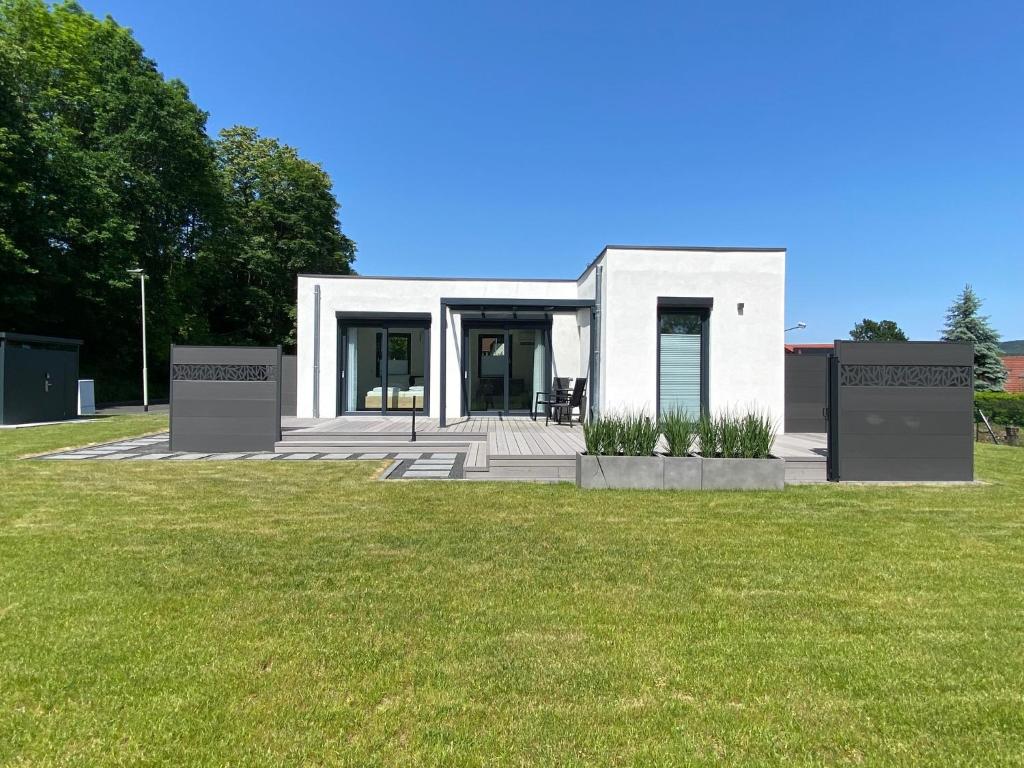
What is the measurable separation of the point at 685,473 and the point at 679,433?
0.45 meters

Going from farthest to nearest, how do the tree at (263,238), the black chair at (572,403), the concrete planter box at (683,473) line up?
the tree at (263,238) → the black chair at (572,403) → the concrete planter box at (683,473)

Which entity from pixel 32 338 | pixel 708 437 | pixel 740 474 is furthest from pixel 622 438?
pixel 32 338

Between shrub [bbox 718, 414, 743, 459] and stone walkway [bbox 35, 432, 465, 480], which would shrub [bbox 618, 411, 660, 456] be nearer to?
shrub [bbox 718, 414, 743, 459]

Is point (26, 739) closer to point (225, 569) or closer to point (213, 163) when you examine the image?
point (225, 569)

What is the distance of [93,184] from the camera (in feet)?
70.6

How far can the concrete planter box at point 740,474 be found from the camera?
21.1 feet

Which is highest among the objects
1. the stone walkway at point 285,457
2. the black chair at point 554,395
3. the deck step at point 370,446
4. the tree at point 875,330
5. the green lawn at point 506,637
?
the tree at point 875,330

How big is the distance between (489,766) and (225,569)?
8.53 feet

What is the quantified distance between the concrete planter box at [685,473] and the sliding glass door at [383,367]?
8463mm

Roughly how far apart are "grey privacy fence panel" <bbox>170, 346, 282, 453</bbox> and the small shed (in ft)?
26.6

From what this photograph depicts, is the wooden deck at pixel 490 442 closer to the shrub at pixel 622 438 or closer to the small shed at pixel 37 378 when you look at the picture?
the shrub at pixel 622 438

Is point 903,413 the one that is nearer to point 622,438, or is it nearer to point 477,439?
point 622,438

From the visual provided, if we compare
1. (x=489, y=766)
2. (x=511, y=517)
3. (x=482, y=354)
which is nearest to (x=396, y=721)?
(x=489, y=766)

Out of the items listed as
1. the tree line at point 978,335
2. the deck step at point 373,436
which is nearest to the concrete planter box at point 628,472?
the deck step at point 373,436
